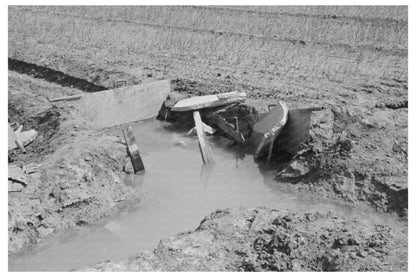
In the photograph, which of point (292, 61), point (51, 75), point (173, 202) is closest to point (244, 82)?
point (292, 61)

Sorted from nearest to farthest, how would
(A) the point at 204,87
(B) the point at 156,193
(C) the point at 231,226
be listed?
(C) the point at 231,226, (B) the point at 156,193, (A) the point at 204,87

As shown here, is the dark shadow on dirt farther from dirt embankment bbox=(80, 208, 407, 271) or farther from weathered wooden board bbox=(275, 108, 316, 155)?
dirt embankment bbox=(80, 208, 407, 271)

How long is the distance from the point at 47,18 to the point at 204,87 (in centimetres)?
1026

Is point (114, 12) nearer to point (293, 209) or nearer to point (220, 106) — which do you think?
point (220, 106)

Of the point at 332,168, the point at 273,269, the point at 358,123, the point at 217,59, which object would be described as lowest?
the point at 273,269

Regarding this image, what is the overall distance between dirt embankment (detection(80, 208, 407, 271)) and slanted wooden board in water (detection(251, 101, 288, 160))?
3082 mm

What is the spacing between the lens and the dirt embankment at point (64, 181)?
9148mm

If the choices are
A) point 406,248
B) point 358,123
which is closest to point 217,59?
point 358,123

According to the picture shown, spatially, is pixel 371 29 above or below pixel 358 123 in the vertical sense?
above

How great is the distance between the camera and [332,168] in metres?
9.94

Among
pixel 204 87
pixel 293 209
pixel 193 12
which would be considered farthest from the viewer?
pixel 193 12

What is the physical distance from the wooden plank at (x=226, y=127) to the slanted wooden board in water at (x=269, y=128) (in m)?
0.31

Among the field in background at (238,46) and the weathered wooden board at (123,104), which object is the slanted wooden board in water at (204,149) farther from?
the weathered wooden board at (123,104)

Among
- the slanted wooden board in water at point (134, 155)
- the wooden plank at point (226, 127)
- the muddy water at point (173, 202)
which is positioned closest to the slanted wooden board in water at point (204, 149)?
the muddy water at point (173, 202)
